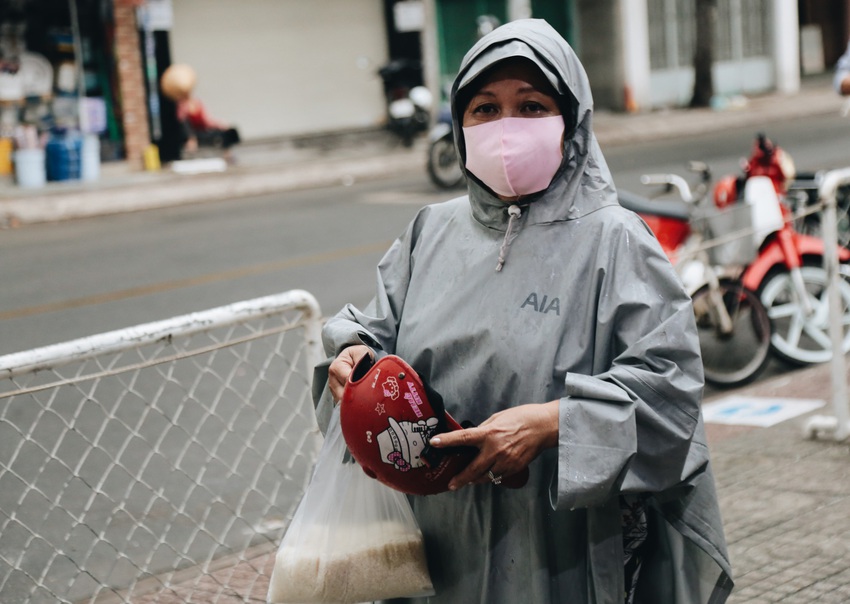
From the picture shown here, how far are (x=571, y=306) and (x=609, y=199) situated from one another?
0.25 meters

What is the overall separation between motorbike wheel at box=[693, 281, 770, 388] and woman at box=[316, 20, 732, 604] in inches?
174

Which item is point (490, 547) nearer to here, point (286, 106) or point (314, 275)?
point (314, 275)

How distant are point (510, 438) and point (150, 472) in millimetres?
3549

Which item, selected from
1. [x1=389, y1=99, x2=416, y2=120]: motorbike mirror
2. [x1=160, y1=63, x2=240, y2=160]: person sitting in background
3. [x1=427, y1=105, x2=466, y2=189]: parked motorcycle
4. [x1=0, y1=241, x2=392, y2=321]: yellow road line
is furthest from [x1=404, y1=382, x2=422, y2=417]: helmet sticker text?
[x1=389, y1=99, x2=416, y2=120]: motorbike mirror

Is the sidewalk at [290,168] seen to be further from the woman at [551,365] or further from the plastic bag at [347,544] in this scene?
the woman at [551,365]

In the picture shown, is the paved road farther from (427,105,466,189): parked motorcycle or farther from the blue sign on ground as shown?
the blue sign on ground

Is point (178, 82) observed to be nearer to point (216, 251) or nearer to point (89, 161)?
point (89, 161)

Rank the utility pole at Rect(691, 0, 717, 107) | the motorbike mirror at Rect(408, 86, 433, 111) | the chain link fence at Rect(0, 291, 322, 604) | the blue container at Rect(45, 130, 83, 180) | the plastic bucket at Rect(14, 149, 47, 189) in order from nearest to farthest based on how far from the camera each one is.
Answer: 1. the chain link fence at Rect(0, 291, 322, 604)
2. the plastic bucket at Rect(14, 149, 47, 189)
3. the blue container at Rect(45, 130, 83, 180)
4. the motorbike mirror at Rect(408, 86, 433, 111)
5. the utility pole at Rect(691, 0, 717, 107)

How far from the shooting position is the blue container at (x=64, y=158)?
661 inches

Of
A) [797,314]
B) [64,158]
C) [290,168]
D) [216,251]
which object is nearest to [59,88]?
[64,158]

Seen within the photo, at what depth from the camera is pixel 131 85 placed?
18.1m

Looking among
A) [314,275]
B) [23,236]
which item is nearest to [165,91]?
[23,236]

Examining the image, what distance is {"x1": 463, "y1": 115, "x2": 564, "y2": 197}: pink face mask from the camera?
87.0 inches

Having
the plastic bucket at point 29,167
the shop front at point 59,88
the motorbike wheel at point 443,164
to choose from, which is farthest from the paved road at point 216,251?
the shop front at point 59,88
